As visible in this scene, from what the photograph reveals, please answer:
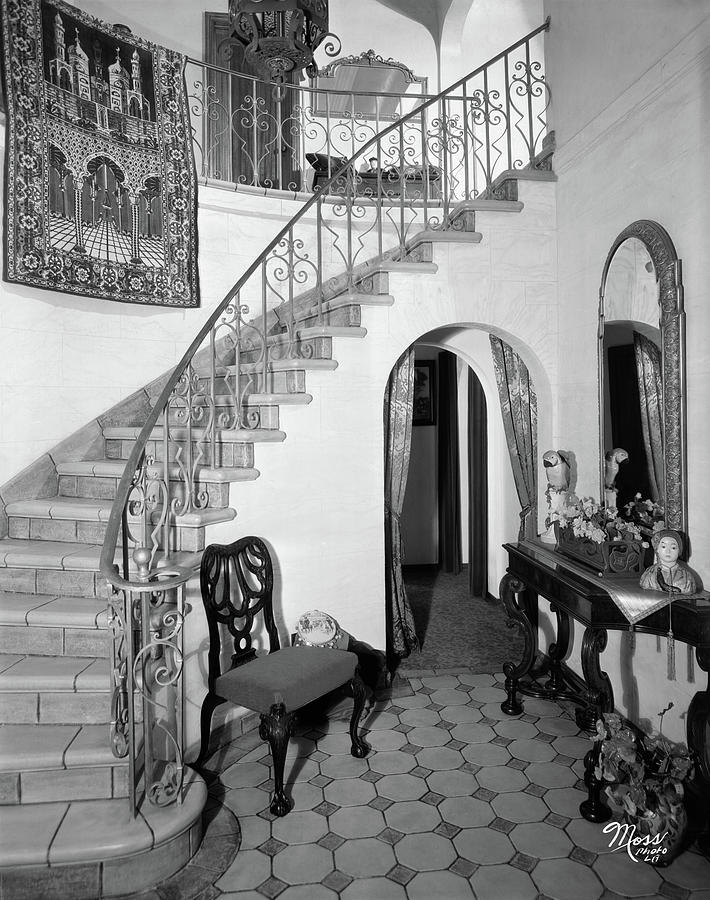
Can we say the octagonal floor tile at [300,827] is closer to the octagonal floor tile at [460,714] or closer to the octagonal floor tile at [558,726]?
the octagonal floor tile at [460,714]

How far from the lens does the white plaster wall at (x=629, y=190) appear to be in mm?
2846

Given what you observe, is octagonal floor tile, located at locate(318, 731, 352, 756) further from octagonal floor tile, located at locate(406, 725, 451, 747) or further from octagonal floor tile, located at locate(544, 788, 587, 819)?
octagonal floor tile, located at locate(544, 788, 587, 819)

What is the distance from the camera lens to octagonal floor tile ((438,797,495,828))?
2.80m

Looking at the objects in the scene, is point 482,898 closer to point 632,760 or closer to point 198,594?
point 632,760

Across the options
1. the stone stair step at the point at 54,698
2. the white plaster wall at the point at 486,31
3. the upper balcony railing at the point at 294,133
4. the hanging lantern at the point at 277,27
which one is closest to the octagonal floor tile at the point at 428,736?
the stone stair step at the point at 54,698

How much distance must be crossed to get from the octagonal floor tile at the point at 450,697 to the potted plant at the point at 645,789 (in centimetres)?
132

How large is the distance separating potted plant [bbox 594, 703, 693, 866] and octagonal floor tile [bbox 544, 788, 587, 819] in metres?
0.16

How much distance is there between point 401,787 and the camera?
3090 millimetres

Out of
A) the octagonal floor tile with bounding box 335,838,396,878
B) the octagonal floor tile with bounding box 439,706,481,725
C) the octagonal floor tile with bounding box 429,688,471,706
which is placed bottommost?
the octagonal floor tile with bounding box 335,838,396,878

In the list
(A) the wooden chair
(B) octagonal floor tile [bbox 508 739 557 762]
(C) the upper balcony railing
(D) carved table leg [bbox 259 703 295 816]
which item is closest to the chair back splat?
(A) the wooden chair

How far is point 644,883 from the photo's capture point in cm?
241

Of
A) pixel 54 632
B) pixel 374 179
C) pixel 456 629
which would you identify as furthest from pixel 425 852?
pixel 374 179

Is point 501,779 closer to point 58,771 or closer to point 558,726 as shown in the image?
point 558,726

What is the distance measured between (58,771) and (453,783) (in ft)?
5.69
